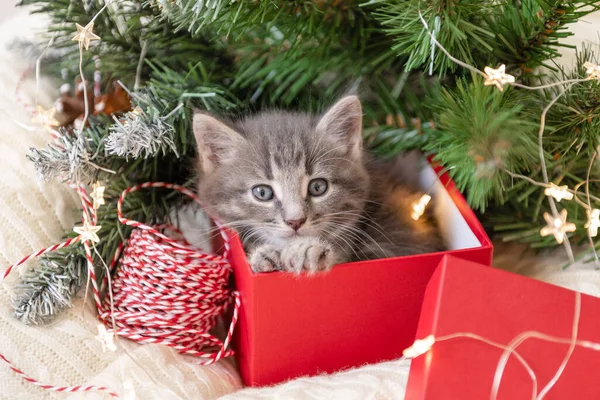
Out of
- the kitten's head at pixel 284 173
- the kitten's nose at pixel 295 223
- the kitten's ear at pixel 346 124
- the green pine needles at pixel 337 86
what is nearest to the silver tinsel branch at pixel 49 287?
the green pine needles at pixel 337 86

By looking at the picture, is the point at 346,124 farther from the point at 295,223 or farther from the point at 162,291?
the point at 162,291

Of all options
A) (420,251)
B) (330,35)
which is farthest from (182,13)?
(420,251)

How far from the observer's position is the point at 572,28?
1.45 metres

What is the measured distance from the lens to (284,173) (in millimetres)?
1161

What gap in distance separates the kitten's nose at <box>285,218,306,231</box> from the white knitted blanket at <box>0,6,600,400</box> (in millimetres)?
271

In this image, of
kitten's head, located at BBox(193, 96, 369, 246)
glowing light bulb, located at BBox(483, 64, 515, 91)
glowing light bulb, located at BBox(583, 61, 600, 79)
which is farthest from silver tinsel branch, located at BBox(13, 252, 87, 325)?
glowing light bulb, located at BBox(583, 61, 600, 79)

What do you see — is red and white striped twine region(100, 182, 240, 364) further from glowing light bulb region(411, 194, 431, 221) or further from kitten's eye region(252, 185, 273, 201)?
glowing light bulb region(411, 194, 431, 221)

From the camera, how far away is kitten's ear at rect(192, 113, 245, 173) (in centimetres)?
111

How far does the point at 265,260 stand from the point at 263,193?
0.21m

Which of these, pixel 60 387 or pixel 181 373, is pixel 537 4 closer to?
pixel 181 373

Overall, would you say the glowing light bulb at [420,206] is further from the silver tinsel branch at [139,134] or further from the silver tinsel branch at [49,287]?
the silver tinsel branch at [49,287]

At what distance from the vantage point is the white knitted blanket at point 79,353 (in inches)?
37.8

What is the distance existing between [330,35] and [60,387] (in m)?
0.72

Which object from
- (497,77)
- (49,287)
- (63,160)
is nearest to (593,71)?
(497,77)
